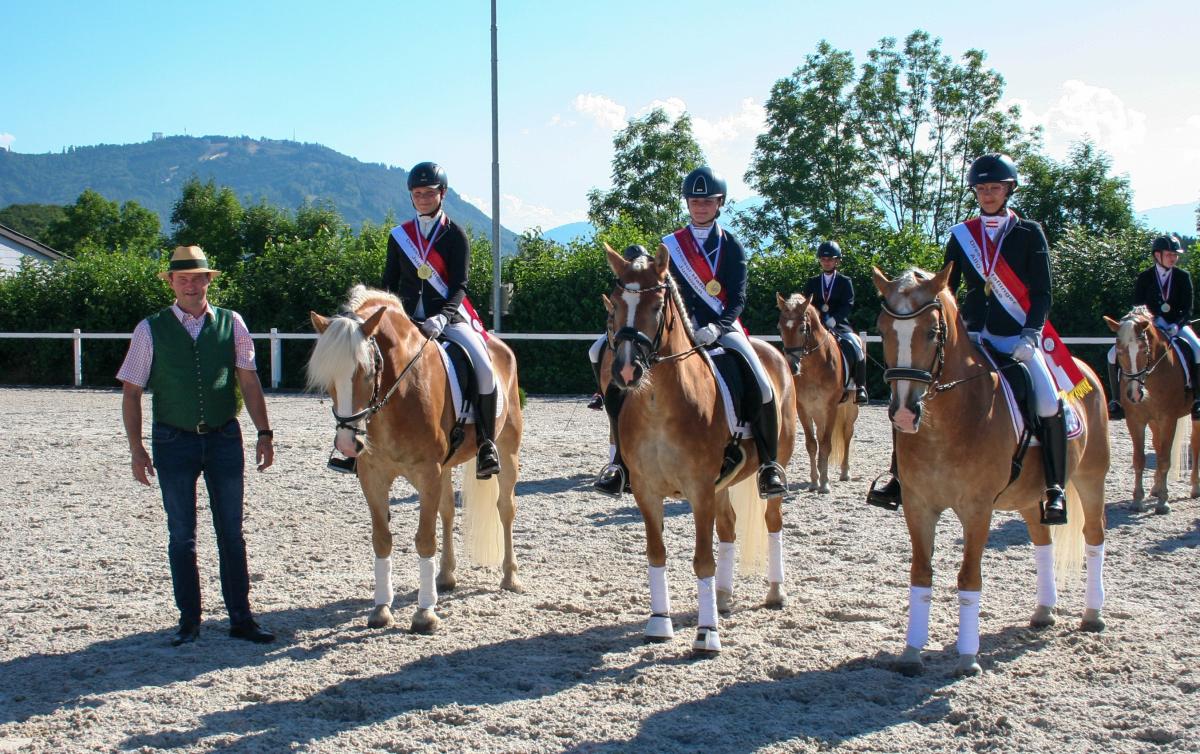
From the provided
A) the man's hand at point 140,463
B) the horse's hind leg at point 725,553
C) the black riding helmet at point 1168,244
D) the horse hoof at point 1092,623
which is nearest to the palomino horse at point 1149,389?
the black riding helmet at point 1168,244

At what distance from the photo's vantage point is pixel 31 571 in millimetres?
6812

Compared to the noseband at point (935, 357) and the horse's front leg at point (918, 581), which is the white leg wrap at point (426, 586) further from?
the noseband at point (935, 357)

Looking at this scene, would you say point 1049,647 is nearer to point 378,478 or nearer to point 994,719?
point 994,719

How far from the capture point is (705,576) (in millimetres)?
5223

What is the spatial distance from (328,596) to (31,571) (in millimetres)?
2348

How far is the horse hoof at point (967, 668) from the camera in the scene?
4.72m

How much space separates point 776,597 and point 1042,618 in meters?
1.57

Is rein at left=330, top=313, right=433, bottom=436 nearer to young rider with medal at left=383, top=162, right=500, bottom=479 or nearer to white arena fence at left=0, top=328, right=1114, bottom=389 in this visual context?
young rider with medal at left=383, top=162, right=500, bottom=479

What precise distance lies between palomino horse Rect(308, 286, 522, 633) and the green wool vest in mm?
557

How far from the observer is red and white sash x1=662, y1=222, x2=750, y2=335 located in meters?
5.88

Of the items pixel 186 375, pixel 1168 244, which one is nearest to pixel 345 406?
pixel 186 375

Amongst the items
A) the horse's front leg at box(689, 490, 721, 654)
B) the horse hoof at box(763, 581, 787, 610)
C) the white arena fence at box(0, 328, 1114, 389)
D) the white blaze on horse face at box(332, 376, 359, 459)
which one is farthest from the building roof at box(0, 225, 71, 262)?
the horse's front leg at box(689, 490, 721, 654)

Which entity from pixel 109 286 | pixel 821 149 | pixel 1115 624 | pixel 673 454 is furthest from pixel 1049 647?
pixel 821 149

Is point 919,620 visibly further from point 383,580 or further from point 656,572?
point 383,580
